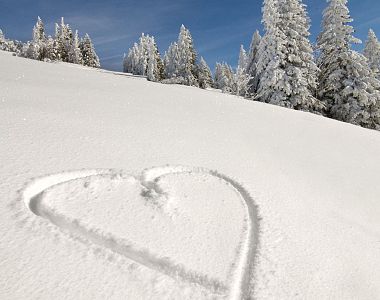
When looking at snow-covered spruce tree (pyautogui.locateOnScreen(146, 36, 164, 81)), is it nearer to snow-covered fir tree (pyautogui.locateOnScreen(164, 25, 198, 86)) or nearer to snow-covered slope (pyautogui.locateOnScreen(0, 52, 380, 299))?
snow-covered fir tree (pyautogui.locateOnScreen(164, 25, 198, 86))

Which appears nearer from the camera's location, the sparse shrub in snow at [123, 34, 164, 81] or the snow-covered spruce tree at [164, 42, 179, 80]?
the snow-covered spruce tree at [164, 42, 179, 80]

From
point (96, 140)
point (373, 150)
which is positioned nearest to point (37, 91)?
point (96, 140)

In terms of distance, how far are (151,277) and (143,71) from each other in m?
79.2

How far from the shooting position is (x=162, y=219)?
2781 mm

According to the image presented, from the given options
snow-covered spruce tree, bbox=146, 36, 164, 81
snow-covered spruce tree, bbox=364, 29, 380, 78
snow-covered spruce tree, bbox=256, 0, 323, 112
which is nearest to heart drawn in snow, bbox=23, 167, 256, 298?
snow-covered spruce tree, bbox=256, 0, 323, 112

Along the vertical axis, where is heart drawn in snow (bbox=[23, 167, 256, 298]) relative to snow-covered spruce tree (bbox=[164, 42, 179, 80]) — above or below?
below

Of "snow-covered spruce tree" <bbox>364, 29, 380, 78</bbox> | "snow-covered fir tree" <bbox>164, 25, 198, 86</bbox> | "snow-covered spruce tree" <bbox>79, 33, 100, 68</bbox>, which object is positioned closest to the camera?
"snow-covered spruce tree" <bbox>364, 29, 380, 78</bbox>

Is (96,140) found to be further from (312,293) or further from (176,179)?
(312,293)

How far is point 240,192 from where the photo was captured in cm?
357

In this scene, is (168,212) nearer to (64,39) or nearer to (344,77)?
(344,77)

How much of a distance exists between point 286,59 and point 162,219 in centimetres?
2197

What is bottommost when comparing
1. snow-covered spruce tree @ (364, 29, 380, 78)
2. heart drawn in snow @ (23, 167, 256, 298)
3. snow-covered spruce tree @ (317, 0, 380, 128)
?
heart drawn in snow @ (23, 167, 256, 298)

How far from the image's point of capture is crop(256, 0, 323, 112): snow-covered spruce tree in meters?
21.6

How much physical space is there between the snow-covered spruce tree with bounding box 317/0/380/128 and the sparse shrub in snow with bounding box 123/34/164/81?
35.3 meters
